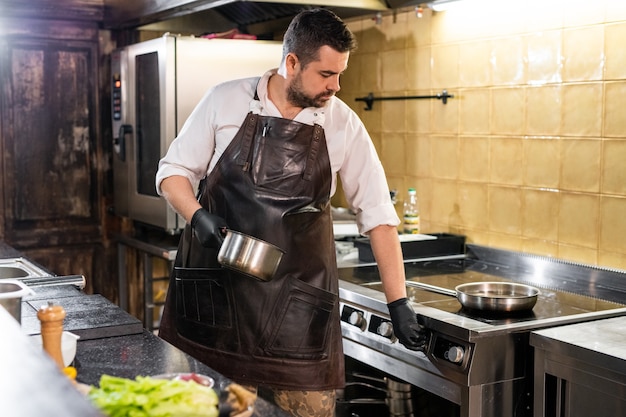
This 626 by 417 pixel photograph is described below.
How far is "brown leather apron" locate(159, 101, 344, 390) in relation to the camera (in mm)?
Result: 2564

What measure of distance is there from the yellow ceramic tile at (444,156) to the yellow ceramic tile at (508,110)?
0.28 metres

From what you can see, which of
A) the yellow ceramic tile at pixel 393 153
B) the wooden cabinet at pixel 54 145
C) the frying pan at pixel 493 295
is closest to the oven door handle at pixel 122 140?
the wooden cabinet at pixel 54 145

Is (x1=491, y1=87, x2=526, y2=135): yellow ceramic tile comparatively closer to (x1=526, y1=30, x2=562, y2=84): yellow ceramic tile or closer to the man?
(x1=526, y1=30, x2=562, y2=84): yellow ceramic tile

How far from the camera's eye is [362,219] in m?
2.71

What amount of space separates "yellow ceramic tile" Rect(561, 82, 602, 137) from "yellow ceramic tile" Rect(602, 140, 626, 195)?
3.1 inches

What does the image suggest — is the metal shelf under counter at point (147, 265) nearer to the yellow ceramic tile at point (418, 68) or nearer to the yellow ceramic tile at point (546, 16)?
the yellow ceramic tile at point (418, 68)

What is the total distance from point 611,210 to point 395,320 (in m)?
0.98

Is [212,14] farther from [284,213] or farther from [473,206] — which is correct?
[284,213]

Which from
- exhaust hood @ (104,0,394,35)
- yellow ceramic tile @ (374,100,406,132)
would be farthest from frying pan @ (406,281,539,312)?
exhaust hood @ (104,0,394,35)

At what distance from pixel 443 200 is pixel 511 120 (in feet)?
1.91

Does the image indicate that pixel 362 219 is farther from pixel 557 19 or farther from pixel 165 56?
pixel 165 56

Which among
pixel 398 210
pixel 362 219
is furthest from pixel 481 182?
pixel 362 219

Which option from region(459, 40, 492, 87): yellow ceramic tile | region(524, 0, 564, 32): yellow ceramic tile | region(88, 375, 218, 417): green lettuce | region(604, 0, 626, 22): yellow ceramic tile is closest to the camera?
region(88, 375, 218, 417): green lettuce

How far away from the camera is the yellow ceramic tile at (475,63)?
11.8 feet
